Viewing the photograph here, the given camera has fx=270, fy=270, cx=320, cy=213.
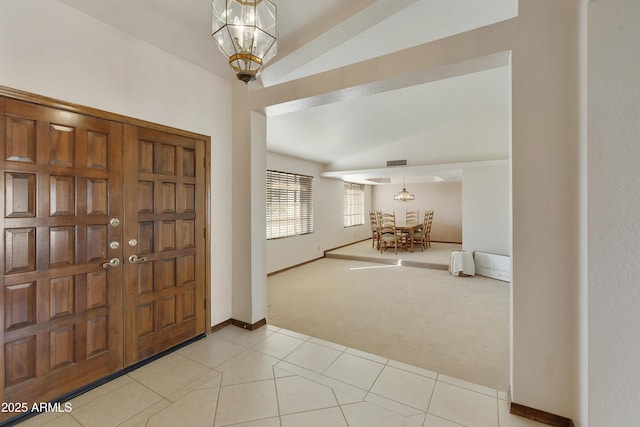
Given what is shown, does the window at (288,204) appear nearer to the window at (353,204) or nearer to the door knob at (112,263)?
the window at (353,204)

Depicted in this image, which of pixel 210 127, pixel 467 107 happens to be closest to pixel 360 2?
pixel 210 127

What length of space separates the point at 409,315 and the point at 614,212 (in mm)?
2548

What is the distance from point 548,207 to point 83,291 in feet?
10.3

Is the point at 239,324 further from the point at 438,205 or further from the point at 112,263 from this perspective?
the point at 438,205

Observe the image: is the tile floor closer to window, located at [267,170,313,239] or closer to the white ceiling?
the white ceiling

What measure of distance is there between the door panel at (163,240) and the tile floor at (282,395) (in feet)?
0.93

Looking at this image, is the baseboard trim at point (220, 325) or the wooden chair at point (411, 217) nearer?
the baseboard trim at point (220, 325)

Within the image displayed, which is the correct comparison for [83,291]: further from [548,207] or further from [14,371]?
[548,207]

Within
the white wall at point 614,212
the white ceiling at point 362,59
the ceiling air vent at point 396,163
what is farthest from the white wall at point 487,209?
the white wall at point 614,212

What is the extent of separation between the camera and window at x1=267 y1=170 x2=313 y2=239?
550 centimetres

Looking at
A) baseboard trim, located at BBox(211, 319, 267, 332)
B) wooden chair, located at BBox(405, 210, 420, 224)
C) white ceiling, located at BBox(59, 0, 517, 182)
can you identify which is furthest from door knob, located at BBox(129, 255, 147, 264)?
wooden chair, located at BBox(405, 210, 420, 224)

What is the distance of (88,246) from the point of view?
195 cm

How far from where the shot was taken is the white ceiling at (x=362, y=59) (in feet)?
6.86

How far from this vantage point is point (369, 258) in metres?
6.77
